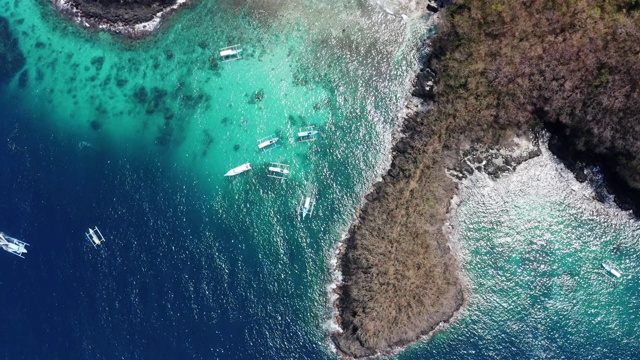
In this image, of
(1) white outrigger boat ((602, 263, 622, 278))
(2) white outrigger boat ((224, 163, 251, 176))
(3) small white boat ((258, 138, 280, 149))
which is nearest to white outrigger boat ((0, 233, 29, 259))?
(2) white outrigger boat ((224, 163, 251, 176))

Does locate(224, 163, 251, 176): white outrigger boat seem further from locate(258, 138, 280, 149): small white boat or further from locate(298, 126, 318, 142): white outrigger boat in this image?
locate(298, 126, 318, 142): white outrigger boat

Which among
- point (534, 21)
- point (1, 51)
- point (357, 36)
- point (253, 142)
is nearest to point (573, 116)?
point (534, 21)

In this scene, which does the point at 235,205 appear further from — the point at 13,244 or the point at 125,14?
the point at 13,244

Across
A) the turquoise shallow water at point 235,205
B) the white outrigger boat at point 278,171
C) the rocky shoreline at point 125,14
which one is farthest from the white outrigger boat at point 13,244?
the white outrigger boat at point 278,171

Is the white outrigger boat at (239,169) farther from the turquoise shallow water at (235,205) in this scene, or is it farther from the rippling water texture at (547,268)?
the rippling water texture at (547,268)

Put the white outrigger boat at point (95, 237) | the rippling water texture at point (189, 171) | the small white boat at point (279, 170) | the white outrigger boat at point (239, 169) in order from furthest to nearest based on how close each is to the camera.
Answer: the white outrigger boat at point (95, 237)
the white outrigger boat at point (239, 169)
the small white boat at point (279, 170)
the rippling water texture at point (189, 171)

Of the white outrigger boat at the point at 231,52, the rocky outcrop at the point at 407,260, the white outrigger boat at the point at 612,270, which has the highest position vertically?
the white outrigger boat at the point at 231,52

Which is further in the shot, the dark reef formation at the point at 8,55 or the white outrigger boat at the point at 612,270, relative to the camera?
the dark reef formation at the point at 8,55
